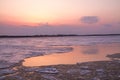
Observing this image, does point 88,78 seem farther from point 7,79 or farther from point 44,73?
point 7,79

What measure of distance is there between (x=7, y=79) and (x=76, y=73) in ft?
7.48

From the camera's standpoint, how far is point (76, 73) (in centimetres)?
673

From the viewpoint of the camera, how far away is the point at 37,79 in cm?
588

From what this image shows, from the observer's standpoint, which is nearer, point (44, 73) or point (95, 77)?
point (95, 77)

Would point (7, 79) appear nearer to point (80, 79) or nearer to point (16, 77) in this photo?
point (16, 77)

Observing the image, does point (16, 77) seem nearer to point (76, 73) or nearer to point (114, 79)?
point (76, 73)

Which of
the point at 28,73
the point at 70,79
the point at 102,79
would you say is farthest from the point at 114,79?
the point at 28,73

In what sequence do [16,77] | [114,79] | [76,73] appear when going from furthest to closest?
[76,73] < [16,77] < [114,79]

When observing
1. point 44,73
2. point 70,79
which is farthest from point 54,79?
point 44,73

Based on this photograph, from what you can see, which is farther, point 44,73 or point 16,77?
point 44,73

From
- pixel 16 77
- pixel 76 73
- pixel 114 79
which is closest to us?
pixel 114 79

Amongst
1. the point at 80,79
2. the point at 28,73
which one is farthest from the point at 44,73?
the point at 80,79

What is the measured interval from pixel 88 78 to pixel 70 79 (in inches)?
22.3

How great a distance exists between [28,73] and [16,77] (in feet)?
2.16
